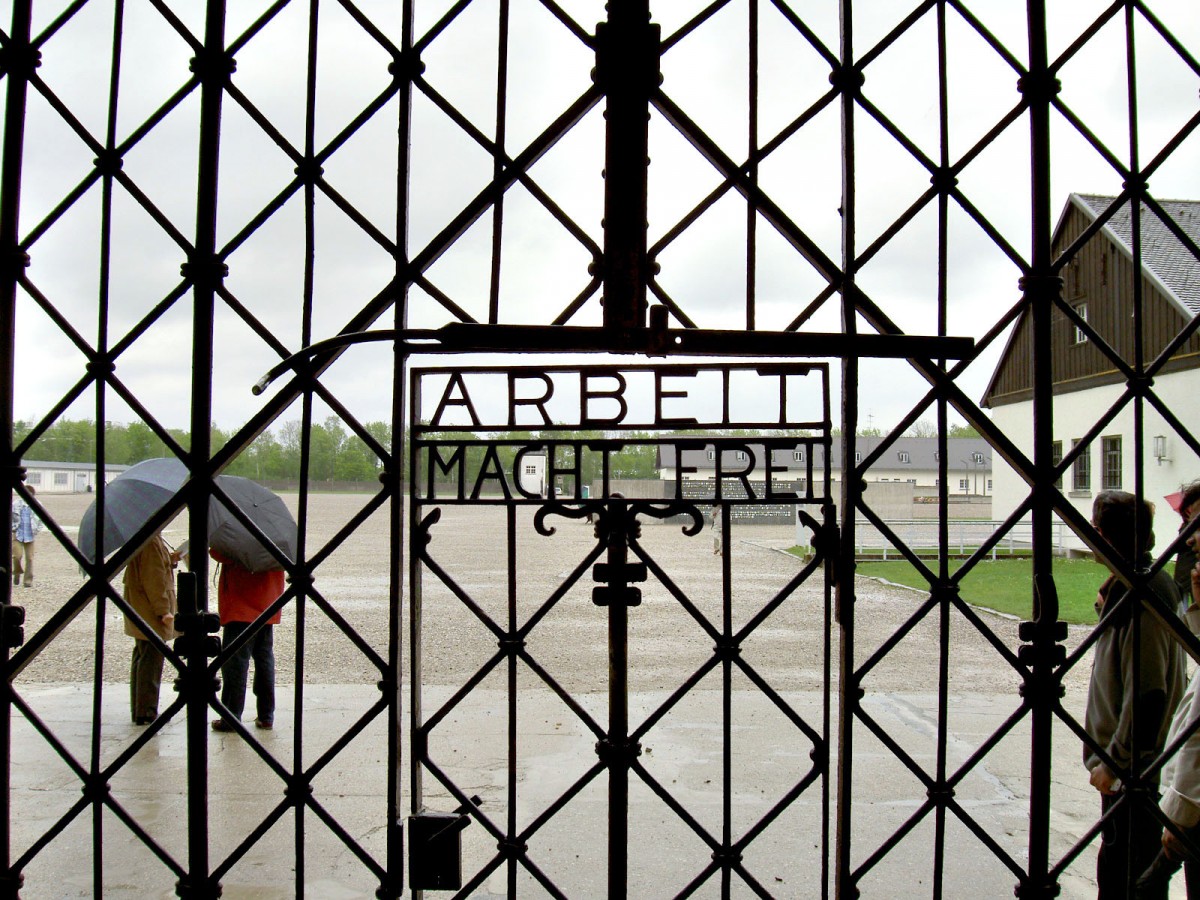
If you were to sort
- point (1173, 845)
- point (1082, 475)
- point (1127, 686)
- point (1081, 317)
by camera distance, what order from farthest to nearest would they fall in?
point (1082, 475) < point (1127, 686) < point (1173, 845) < point (1081, 317)

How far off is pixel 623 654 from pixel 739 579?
14184 millimetres

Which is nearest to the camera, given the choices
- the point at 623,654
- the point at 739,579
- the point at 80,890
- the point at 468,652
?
the point at 623,654

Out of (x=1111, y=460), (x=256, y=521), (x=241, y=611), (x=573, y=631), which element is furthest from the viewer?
(x=1111, y=460)

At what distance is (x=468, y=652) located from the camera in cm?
895

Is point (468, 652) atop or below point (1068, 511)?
below

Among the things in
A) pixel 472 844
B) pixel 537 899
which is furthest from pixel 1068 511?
pixel 472 844

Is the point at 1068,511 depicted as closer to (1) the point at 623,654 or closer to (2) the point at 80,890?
(1) the point at 623,654

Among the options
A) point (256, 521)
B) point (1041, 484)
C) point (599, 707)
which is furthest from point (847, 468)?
point (599, 707)

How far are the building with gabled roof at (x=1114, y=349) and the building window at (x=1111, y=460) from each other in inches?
1.1

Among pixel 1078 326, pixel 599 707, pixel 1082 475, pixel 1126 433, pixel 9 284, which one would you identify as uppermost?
pixel 1126 433

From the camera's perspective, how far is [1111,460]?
1706 cm

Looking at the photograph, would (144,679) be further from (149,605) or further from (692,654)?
(692,654)

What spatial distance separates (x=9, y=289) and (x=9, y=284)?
0.4 inches

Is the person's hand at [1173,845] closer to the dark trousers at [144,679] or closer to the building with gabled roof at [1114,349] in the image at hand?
the building with gabled roof at [1114,349]
